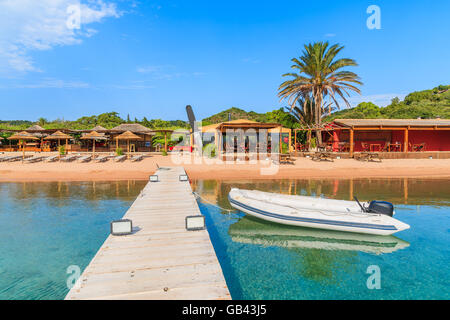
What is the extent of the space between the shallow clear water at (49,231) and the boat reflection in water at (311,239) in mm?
4117

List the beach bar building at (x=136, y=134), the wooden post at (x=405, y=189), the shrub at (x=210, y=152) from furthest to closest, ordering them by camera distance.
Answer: the beach bar building at (x=136, y=134) → the shrub at (x=210, y=152) → the wooden post at (x=405, y=189)

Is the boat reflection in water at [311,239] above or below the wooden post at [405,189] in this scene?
below

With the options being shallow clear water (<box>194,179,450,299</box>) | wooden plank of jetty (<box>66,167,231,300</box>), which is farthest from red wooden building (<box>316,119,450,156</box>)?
wooden plank of jetty (<box>66,167,231,300</box>)

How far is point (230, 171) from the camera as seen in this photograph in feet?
58.1

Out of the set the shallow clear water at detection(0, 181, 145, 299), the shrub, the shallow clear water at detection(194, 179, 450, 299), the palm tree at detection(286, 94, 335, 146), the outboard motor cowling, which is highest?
the palm tree at detection(286, 94, 335, 146)

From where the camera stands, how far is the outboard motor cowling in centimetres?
730

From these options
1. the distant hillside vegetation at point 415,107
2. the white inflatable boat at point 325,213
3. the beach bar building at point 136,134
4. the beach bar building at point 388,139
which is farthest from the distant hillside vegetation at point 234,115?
the white inflatable boat at point 325,213

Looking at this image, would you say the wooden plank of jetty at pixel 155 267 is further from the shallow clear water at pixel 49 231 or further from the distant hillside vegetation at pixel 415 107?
the distant hillside vegetation at pixel 415 107

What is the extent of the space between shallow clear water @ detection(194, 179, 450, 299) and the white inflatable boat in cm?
38

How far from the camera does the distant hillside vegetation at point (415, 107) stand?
47.6 meters

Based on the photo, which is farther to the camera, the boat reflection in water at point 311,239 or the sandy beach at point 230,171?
the sandy beach at point 230,171

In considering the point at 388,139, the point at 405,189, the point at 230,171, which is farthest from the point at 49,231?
the point at 388,139

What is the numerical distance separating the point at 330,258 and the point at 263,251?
159 centimetres

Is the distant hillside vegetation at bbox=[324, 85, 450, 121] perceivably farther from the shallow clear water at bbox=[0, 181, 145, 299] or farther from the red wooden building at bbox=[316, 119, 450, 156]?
the shallow clear water at bbox=[0, 181, 145, 299]
